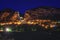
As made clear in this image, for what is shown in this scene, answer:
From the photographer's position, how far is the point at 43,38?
798 centimetres

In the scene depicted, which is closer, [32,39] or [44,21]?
[32,39]

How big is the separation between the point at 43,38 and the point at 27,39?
62cm

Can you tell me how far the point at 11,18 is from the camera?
1931 centimetres

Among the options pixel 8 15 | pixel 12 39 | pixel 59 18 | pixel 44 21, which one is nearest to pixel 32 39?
pixel 12 39

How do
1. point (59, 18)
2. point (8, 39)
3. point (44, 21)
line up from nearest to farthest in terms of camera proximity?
point (8, 39), point (59, 18), point (44, 21)

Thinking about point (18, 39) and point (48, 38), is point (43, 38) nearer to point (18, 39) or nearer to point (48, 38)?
point (48, 38)

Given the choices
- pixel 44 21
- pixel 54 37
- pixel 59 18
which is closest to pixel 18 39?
pixel 54 37

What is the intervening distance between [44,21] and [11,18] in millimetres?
4418

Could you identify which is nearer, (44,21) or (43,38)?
(43,38)

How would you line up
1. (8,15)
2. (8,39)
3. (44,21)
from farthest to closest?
1. (8,15)
2. (44,21)
3. (8,39)

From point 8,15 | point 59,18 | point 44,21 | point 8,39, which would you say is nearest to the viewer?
point 8,39

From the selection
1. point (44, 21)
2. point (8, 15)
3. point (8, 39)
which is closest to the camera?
point (8, 39)

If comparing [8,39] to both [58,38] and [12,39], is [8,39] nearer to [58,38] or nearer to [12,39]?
[12,39]

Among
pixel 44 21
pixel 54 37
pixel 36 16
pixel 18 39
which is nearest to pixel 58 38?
pixel 54 37
